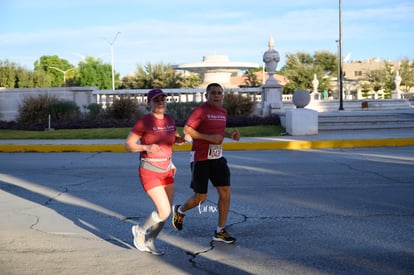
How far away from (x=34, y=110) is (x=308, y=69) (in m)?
47.4

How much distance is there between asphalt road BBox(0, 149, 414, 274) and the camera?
5430mm

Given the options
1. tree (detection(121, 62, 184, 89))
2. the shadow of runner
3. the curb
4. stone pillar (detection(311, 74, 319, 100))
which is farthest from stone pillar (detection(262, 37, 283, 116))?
tree (detection(121, 62, 184, 89))

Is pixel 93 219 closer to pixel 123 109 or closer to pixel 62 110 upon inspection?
pixel 123 109

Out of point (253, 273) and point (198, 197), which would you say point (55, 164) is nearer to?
point (198, 197)

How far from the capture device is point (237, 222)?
7.14 m

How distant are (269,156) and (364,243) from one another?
28.7ft

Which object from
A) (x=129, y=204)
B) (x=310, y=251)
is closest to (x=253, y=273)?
(x=310, y=251)

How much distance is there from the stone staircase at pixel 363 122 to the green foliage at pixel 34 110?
38.6ft

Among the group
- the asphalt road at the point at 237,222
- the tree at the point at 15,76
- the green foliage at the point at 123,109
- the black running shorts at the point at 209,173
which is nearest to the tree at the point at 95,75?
the tree at the point at 15,76

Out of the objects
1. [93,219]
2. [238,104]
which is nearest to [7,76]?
[238,104]

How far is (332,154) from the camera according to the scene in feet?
49.1

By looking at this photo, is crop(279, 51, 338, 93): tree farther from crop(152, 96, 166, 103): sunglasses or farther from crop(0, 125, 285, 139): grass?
crop(152, 96, 166, 103): sunglasses

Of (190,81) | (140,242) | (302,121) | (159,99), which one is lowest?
(140,242)

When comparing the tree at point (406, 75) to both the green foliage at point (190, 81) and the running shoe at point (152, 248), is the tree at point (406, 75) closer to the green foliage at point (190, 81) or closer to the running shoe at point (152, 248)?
the green foliage at point (190, 81)
